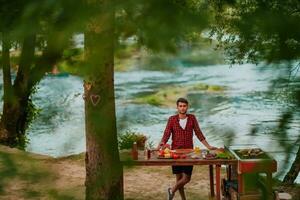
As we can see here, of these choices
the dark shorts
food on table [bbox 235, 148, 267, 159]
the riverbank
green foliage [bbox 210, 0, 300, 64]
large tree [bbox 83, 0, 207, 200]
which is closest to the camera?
large tree [bbox 83, 0, 207, 200]

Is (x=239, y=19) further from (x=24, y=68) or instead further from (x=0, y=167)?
(x=0, y=167)

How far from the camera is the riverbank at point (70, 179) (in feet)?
7.22

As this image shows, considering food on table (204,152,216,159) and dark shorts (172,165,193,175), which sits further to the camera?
dark shorts (172,165,193,175)

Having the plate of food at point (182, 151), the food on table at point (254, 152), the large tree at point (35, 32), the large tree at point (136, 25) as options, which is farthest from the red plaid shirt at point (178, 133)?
the large tree at point (136, 25)

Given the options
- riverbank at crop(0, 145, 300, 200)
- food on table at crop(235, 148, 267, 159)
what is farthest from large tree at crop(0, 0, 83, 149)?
riverbank at crop(0, 145, 300, 200)

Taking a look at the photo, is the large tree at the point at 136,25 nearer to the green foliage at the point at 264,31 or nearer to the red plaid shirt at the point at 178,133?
the green foliage at the point at 264,31

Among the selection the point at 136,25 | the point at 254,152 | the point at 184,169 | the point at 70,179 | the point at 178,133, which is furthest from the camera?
the point at 184,169

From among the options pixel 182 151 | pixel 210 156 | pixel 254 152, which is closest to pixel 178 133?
pixel 182 151

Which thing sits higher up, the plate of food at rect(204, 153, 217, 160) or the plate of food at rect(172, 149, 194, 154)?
the plate of food at rect(172, 149, 194, 154)

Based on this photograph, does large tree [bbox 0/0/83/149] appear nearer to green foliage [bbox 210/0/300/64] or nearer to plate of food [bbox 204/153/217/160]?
green foliage [bbox 210/0/300/64]

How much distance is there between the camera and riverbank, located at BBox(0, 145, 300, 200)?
2.20 m

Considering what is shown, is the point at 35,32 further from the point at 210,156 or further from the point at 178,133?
the point at 178,133

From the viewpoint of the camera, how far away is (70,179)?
706 centimetres

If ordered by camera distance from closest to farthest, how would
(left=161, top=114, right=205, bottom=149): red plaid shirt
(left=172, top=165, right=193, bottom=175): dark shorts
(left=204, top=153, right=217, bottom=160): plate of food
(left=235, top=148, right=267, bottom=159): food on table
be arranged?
(left=235, top=148, right=267, bottom=159): food on table, (left=204, top=153, right=217, bottom=160): plate of food, (left=161, top=114, right=205, bottom=149): red plaid shirt, (left=172, top=165, right=193, bottom=175): dark shorts
